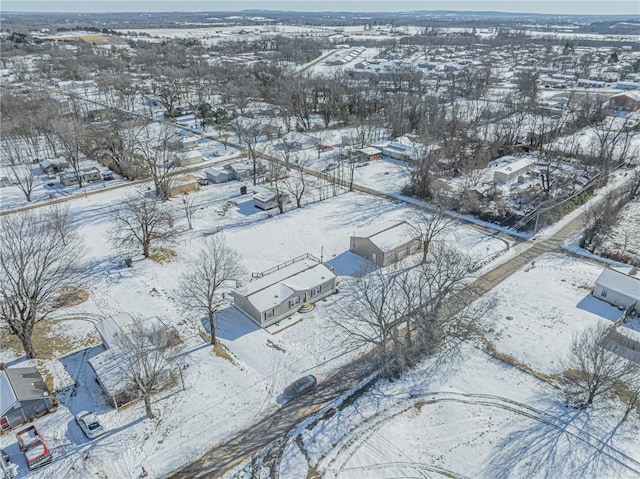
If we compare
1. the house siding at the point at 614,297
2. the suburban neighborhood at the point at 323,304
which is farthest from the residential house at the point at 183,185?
the house siding at the point at 614,297

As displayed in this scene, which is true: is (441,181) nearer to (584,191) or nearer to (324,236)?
(584,191)

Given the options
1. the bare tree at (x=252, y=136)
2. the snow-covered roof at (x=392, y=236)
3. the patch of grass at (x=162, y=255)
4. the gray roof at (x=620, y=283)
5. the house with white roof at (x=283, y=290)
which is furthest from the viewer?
the bare tree at (x=252, y=136)

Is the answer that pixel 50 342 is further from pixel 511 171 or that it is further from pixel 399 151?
pixel 511 171

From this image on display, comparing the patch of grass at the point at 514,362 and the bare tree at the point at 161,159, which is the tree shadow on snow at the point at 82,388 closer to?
the patch of grass at the point at 514,362

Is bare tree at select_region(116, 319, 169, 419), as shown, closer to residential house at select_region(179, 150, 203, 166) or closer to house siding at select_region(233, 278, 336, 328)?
house siding at select_region(233, 278, 336, 328)

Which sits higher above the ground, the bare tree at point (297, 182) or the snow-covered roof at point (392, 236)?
the snow-covered roof at point (392, 236)

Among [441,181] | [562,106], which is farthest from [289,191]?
[562,106]
